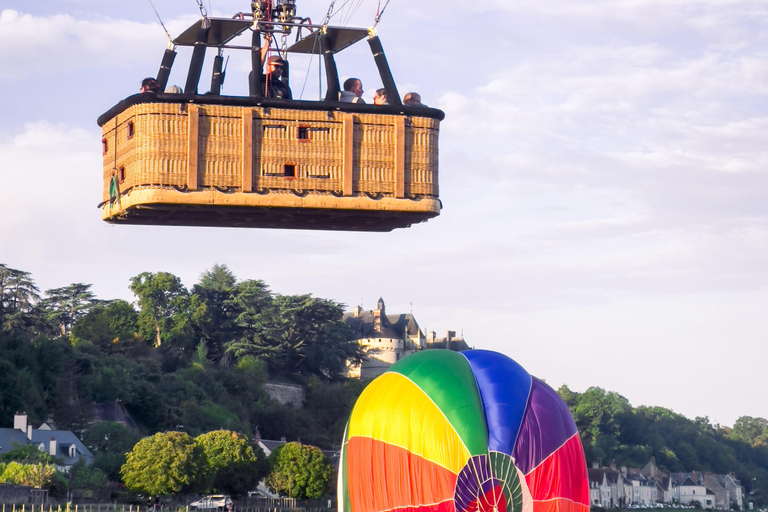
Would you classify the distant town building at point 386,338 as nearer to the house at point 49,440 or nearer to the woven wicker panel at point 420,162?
the house at point 49,440

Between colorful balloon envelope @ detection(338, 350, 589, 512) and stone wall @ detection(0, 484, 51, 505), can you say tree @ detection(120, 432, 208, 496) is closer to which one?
stone wall @ detection(0, 484, 51, 505)

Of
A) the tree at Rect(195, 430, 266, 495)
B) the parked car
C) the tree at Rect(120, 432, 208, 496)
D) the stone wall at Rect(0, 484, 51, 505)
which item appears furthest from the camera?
the tree at Rect(195, 430, 266, 495)

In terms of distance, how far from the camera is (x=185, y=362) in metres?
82.5

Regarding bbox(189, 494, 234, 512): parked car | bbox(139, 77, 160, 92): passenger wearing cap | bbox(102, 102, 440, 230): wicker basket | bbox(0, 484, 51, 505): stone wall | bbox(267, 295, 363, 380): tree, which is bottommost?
bbox(189, 494, 234, 512): parked car

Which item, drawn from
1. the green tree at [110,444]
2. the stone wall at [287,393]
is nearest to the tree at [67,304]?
the stone wall at [287,393]

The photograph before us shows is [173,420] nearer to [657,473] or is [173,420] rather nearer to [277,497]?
[277,497]

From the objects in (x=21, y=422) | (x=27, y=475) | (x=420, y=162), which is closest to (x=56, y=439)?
(x=21, y=422)

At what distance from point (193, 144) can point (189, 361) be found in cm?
7750

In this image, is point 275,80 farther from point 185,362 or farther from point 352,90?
point 185,362

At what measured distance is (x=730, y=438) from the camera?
501ft

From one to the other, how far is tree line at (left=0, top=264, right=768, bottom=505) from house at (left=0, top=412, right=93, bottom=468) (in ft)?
3.84

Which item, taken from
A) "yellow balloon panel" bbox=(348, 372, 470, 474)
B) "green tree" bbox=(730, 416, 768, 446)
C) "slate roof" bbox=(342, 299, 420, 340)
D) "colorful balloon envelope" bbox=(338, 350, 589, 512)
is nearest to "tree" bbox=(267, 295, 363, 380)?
"slate roof" bbox=(342, 299, 420, 340)

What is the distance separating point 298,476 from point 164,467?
280 inches

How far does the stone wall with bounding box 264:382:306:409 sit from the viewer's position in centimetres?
8562
